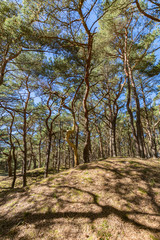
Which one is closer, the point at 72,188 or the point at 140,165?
the point at 72,188

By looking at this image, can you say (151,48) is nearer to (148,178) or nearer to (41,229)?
(148,178)

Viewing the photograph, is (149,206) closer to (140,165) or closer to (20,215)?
(140,165)

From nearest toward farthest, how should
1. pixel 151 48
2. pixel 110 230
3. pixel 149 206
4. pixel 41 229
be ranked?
pixel 110 230
pixel 41 229
pixel 149 206
pixel 151 48

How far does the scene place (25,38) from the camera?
5.60 meters


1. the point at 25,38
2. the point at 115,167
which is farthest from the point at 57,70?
the point at 115,167

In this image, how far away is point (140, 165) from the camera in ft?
14.3

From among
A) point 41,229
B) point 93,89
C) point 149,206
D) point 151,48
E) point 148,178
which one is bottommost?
point 41,229

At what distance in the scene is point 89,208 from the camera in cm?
262

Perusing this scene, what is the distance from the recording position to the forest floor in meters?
2.08

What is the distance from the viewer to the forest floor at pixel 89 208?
2079 millimetres

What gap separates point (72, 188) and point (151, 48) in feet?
36.3

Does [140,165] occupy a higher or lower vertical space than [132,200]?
higher

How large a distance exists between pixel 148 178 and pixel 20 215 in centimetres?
361

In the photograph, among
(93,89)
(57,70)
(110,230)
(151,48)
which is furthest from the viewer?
(93,89)
